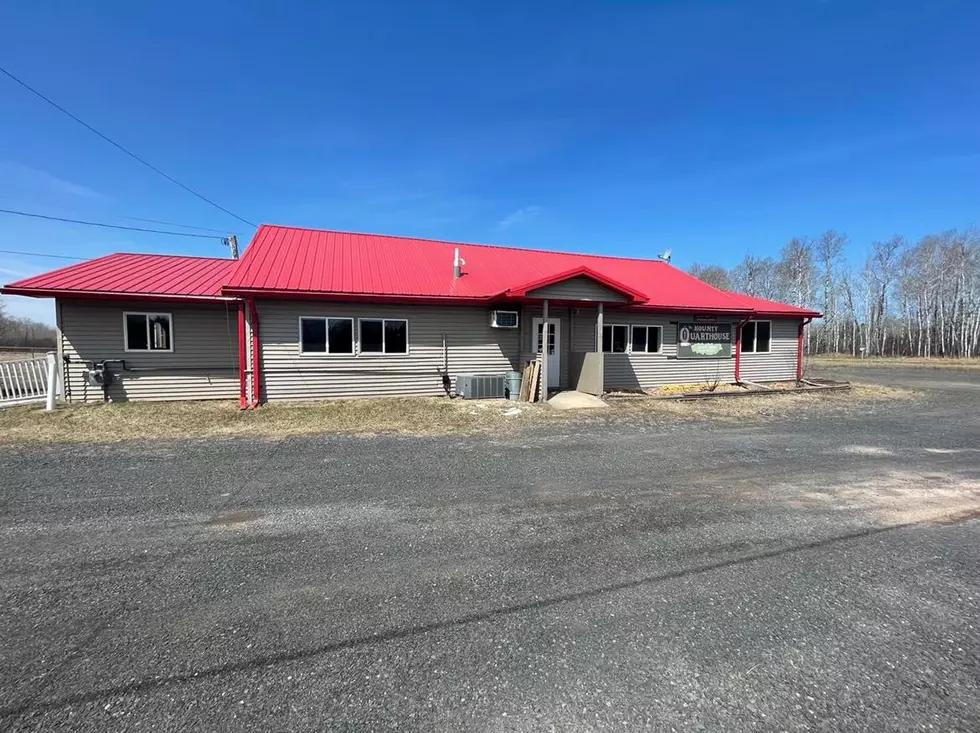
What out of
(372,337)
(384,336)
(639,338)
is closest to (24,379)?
(372,337)

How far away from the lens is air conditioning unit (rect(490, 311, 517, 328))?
1233 centimetres

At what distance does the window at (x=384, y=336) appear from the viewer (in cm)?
1166

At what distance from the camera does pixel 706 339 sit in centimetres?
1481

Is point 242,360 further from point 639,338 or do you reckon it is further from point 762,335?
point 762,335

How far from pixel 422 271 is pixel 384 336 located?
101 inches

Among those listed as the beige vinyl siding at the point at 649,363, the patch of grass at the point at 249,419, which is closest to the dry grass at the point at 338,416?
the patch of grass at the point at 249,419

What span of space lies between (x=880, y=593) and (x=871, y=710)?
1210 millimetres

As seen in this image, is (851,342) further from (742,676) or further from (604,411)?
(742,676)

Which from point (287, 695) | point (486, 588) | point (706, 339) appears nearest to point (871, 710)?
point (486, 588)

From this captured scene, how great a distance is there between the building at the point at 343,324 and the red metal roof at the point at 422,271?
0.19 feet

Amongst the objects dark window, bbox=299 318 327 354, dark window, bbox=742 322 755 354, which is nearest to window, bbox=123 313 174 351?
dark window, bbox=299 318 327 354

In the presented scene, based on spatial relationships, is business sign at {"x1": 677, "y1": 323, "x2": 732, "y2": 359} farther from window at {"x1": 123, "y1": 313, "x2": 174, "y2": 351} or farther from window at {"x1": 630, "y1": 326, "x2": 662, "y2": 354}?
window at {"x1": 123, "y1": 313, "x2": 174, "y2": 351}

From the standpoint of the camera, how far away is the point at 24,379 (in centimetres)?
1041

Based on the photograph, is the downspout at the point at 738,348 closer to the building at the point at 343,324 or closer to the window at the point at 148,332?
the building at the point at 343,324
